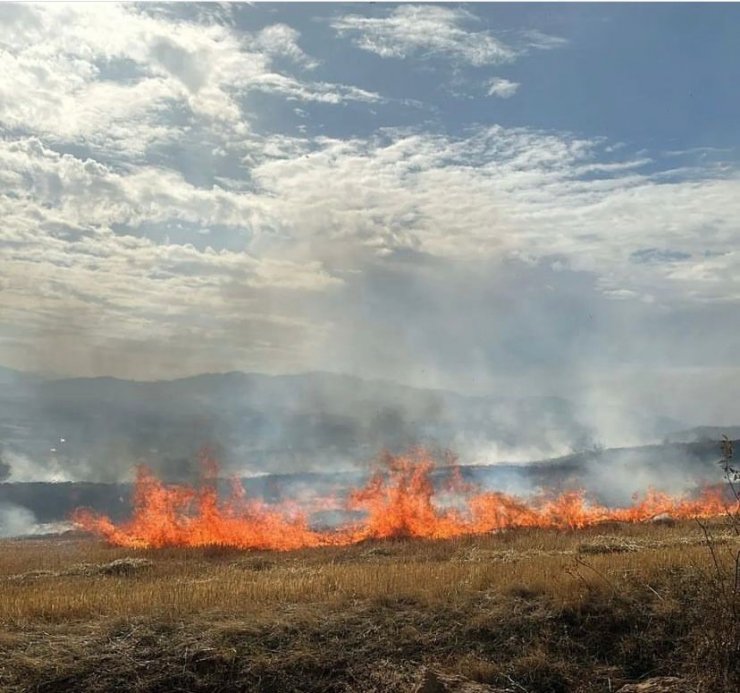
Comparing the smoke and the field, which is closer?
the field

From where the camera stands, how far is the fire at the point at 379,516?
28438mm

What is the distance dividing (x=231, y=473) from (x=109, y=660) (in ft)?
165

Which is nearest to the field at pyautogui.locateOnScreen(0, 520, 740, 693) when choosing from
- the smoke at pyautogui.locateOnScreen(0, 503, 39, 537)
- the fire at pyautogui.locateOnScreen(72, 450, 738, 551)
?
the fire at pyautogui.locateOnScreen(72, 450, 738, 551)

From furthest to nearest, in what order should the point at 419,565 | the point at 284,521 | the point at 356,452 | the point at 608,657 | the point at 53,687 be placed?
the point at 356,452
the point at 284,521
the point at 419,565
the point at 608,657
the point at 53,687

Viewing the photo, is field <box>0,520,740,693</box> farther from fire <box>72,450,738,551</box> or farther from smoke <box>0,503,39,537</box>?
smoke <box>0,503,39,537</box>

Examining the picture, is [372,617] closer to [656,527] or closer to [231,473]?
[656,527]

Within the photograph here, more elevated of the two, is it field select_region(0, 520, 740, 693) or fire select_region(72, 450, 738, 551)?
fire select_region(72, 450, 738, 551)

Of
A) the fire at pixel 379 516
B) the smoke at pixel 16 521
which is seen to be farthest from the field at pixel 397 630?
the smoke at pixel 16 521

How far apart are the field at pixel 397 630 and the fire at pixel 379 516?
12.7 metres

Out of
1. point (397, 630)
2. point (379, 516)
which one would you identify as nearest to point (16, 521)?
point (379, 516)

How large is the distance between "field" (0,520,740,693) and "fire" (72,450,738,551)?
12677 mm

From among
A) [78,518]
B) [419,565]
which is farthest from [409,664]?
[78,518]

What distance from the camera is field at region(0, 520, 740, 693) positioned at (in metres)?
10.8

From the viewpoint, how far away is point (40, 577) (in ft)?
64.9
